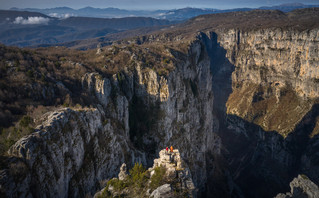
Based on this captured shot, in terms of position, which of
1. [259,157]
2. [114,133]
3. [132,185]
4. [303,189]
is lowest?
[259,157]

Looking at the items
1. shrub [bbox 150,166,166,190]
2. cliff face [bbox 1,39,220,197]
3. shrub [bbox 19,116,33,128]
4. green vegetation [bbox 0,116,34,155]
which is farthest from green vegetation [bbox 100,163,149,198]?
shrub [bbox 19,116,33,128]

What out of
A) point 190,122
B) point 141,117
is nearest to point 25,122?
point 141,117

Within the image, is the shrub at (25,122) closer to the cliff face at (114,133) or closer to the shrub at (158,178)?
the cliff face at (114,133)

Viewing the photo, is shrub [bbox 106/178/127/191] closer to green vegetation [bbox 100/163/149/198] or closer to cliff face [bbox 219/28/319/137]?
green vegetation [bbox 100/163/149/198]

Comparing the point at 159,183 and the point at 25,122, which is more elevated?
the point at 25,122

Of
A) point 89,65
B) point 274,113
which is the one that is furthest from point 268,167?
point 89,65

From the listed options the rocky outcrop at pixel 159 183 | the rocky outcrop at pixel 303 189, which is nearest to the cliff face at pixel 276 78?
the rocky outcrop at pixel 303 189

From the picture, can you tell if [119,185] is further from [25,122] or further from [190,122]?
[190,122]
